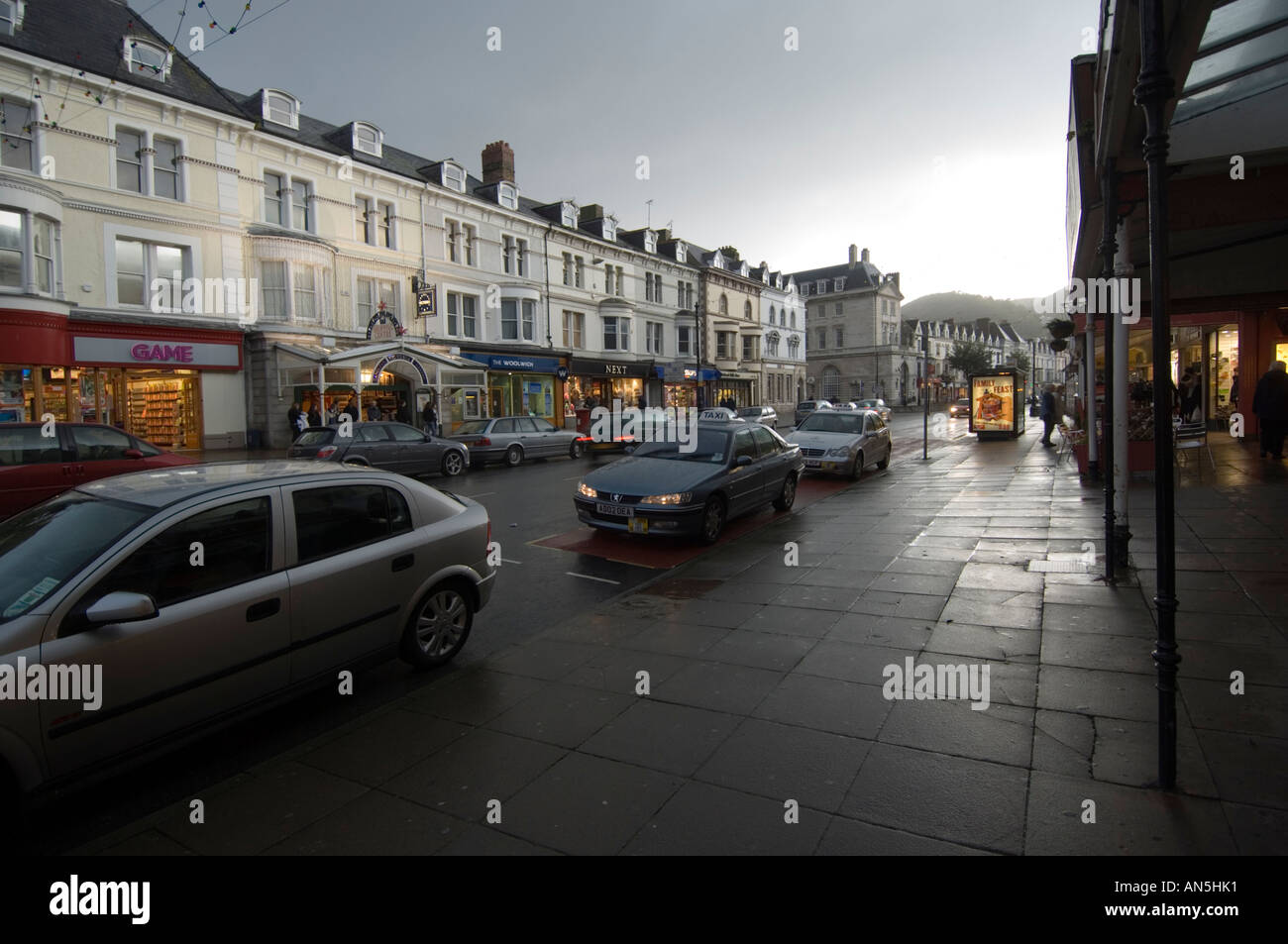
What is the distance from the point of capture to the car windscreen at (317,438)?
15.9 m

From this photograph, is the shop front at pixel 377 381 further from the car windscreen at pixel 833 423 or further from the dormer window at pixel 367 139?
the car windscreen at pixel 833 423

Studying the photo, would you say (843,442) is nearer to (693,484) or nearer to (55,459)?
(693,484)

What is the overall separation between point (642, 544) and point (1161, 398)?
7.13 metres

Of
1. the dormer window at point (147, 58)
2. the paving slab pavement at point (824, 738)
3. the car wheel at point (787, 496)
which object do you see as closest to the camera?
the paving slab pavement at point (824, 738)

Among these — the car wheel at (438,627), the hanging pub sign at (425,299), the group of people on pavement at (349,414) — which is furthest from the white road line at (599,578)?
the hanging pub sign at (425,299)

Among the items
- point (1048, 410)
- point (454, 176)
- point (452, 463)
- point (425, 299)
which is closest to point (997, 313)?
point (1048, 410)

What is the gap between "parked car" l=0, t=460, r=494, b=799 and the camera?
10.3ft

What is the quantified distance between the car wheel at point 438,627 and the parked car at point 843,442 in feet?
36.4

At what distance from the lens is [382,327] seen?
1019 inches

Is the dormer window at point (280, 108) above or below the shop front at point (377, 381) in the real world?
above

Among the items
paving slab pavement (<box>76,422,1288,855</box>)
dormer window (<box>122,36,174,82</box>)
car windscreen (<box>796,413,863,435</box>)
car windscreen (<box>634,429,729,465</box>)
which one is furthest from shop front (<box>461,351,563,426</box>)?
paving slab pavement (<box>76,422,1288,855</box>)

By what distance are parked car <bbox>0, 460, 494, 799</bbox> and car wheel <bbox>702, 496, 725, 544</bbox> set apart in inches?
181
